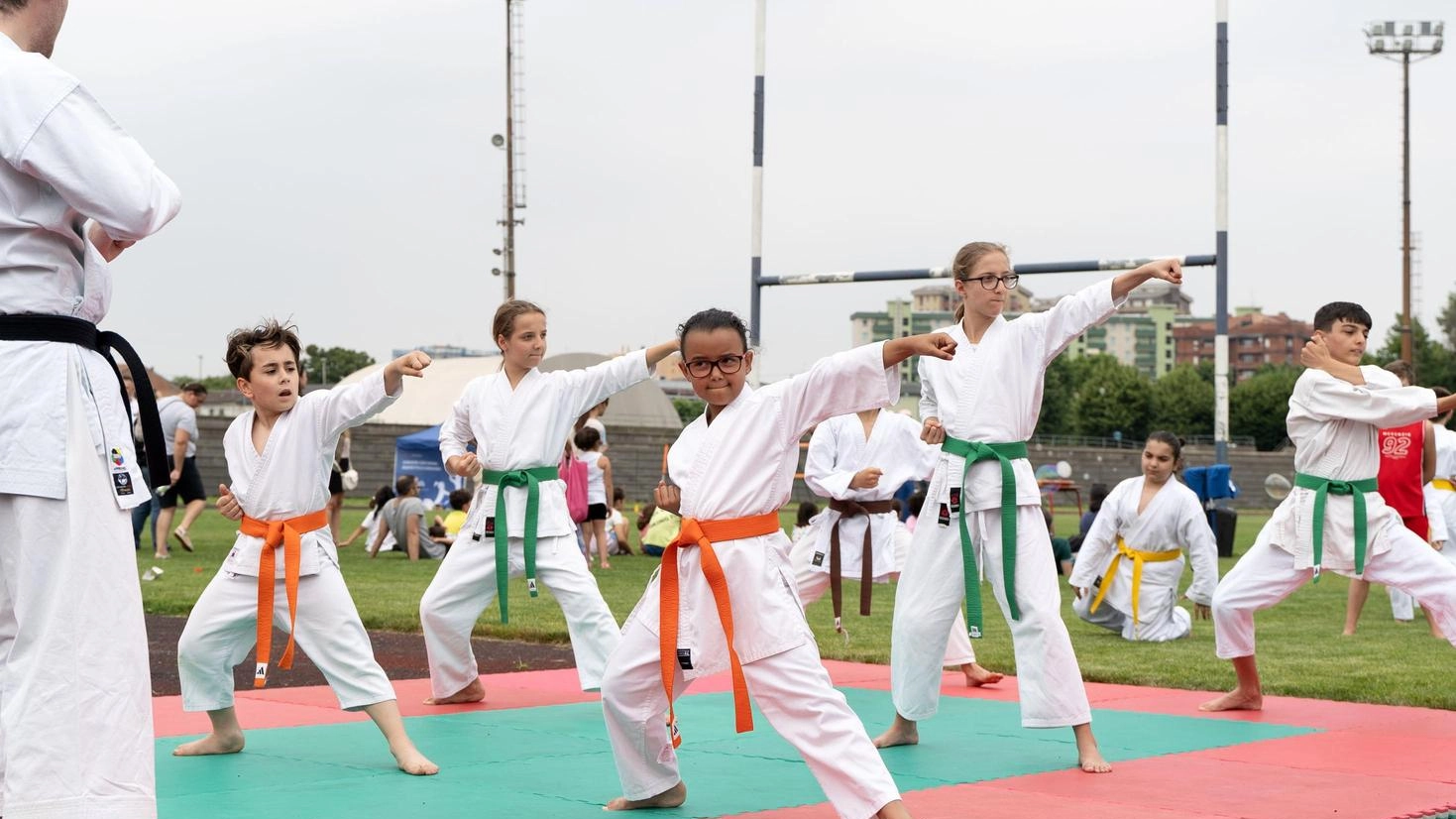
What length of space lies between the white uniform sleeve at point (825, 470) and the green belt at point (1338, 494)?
220 cm

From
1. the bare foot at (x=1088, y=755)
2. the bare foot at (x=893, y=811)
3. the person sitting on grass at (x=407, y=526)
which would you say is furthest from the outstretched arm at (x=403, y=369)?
the person sitting on grass at (x=407, y=526)

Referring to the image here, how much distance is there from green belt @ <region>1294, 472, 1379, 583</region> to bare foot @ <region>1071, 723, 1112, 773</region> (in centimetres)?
156

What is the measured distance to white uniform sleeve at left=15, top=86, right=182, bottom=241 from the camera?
2.75 m

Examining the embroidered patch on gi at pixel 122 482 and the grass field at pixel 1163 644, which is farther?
the grass field at pixel 1163 644

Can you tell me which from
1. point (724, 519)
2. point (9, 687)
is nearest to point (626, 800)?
point (724, 519)

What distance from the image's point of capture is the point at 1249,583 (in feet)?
20.1

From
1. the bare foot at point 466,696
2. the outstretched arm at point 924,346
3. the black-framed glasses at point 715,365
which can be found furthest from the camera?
the bare foot at point 466,696

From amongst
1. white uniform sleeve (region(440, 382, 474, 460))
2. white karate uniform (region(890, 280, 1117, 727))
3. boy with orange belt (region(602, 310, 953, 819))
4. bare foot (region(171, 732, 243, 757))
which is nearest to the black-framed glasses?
boy with orange belt (region(602, 310, 953, 819))

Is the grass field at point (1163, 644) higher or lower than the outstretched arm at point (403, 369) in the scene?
lower

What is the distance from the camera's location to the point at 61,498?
2.84 meters

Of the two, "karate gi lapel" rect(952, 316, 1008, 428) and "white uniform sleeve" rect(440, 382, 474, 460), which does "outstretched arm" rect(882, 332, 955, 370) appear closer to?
"karate gi lapel" rect(952, 316, 1008, 428)

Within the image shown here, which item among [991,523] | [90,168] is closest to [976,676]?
[991,523]

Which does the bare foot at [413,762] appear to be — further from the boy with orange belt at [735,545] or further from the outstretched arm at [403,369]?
the outstretched arm at [403,369]

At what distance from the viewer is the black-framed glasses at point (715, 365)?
4039 millimetres
